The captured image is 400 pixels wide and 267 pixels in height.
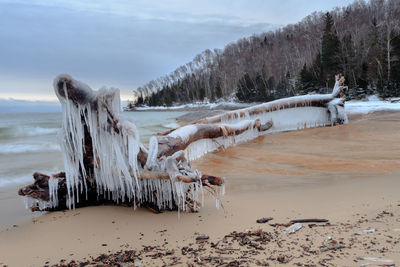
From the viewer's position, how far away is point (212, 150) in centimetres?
731

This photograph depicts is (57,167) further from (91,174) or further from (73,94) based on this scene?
(73,94)

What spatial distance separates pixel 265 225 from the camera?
256 centimetres

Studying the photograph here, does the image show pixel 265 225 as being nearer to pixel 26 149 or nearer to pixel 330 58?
Answer: pixel 26 149

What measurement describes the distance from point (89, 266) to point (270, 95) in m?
52.3

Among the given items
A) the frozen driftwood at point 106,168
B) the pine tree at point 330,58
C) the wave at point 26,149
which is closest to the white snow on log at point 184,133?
the frozen driftwood at point 106,168

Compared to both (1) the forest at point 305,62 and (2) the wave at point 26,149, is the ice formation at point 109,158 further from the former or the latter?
(1) the forest at point 305,62

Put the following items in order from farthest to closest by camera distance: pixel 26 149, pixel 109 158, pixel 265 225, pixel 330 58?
pixel 330 58
pixel 26 149
pixel 109 158
pixel 265 225

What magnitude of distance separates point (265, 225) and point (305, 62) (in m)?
46.2

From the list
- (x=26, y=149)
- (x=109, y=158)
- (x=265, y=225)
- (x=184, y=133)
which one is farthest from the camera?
(x=26, y=149)

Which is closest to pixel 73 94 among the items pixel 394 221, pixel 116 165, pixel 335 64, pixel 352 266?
pixel 116 165

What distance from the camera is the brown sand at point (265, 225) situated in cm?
201

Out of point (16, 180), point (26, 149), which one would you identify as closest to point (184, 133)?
point (16, 180)

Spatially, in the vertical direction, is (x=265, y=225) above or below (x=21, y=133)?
below

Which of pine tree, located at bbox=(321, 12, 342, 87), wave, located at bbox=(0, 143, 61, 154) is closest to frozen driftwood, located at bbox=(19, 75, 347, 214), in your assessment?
wave, located at bbox=(0, 143, 61, 154)
